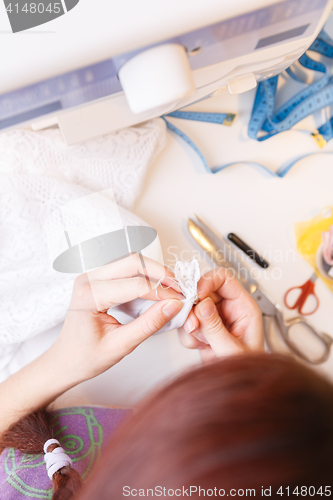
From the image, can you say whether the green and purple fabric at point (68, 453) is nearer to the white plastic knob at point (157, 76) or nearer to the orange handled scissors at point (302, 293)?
the orange handled scissors at point (302, 293)

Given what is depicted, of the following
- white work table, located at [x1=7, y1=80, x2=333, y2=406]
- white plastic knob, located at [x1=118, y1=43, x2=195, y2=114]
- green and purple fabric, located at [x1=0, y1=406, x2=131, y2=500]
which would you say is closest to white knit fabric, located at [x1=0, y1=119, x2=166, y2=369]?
white work table, located at [x1=7, y1=80, x2=333, y2=406]

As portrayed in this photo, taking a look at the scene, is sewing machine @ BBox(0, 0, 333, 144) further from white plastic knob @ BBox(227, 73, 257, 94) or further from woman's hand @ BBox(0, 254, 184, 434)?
woman's hand @ BBox(0, 254, 184, 434)

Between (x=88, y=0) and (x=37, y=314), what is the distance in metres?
0.56

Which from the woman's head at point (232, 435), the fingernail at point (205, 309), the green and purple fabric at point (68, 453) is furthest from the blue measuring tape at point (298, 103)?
the green and purple fabric at point (68, 453)

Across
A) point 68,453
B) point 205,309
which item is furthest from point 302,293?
point 68,453

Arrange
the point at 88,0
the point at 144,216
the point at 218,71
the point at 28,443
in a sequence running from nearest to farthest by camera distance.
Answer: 1. the point at 88,0
2. the point at 218,71
3. the point at 28,443
4. the point at 144,216

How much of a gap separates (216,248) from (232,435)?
1.50 feet

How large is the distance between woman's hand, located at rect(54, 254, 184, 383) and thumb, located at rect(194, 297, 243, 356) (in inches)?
1.7

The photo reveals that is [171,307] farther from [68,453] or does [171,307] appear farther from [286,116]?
[286,116]

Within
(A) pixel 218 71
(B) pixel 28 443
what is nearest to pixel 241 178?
(A) pixel 218 71

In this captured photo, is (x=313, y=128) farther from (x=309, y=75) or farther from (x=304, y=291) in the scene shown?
(x=304, y=291)

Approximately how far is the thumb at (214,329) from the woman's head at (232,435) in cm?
16

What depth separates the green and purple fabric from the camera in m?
0.61

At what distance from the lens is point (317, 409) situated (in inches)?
14.6
